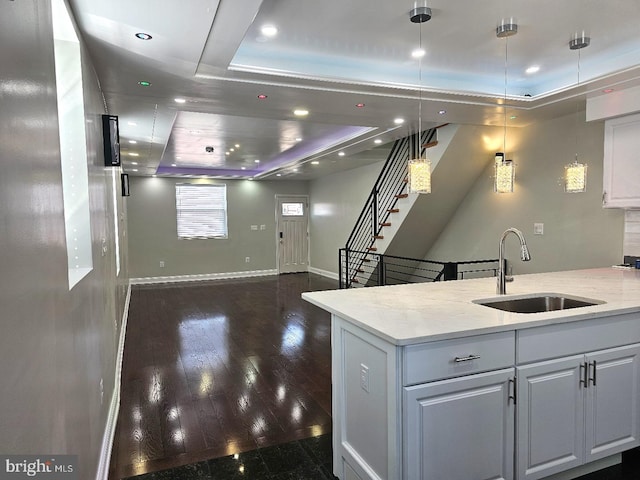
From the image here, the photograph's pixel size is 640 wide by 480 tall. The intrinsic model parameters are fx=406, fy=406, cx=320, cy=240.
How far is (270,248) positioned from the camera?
35.2 ft

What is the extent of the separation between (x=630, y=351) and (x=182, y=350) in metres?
4.07

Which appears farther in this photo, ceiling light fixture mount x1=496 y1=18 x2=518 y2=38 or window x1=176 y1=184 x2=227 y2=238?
window x1=176 y1=184 x2=227 y2=238

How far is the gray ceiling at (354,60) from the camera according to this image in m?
2.36

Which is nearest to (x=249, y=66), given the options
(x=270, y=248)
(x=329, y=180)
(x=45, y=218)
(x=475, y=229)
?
(x=45, y=218)

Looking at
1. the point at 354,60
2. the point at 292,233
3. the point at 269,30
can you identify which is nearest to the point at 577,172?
the point at 354,60

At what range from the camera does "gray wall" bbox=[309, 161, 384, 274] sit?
8430mm

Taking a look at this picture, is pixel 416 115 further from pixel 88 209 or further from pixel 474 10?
pixel 88 209

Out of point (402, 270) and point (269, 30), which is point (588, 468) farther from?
point (402, 270)

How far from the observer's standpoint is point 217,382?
11.9ft

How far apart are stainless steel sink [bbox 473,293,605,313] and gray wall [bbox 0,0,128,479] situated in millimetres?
2160

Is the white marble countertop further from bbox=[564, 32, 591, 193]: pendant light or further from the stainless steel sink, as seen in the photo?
bbox=[564, 32, 591, 193]: pendant light

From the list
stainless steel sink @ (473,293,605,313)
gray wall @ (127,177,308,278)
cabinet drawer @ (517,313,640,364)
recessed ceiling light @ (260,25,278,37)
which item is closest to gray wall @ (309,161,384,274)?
gray wall @ (127,177,308,278)
